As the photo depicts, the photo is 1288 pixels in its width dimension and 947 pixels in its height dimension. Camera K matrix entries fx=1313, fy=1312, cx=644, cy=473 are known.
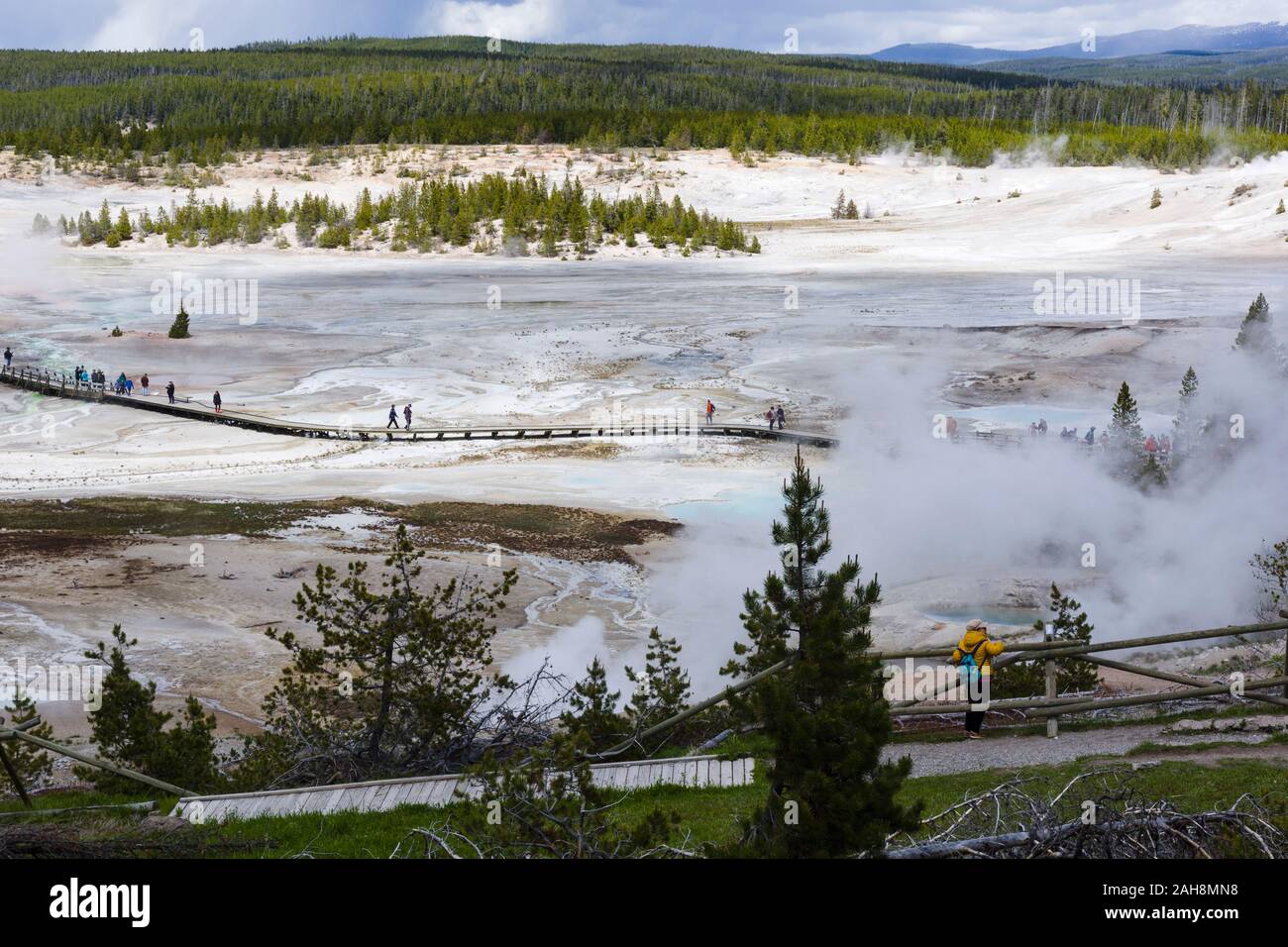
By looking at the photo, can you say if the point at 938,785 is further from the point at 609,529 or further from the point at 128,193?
the point at 128,193

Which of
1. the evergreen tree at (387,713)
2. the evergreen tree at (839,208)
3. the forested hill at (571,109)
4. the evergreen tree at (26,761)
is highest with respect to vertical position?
the forested hill at (571,109)

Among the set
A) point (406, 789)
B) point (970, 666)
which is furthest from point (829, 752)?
point (406, 789)

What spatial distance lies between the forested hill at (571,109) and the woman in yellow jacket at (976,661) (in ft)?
267

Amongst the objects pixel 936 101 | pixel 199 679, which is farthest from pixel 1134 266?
pixel 936 101

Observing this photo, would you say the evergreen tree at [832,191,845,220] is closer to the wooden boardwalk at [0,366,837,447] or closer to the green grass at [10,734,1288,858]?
the wooden boardwalk at [0,366,837,447]

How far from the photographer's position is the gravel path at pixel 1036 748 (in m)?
8.24

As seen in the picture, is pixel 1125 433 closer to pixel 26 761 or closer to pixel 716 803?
pixel 716 803

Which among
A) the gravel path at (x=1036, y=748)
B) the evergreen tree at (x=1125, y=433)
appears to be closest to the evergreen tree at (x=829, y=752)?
the gravel path at (x=1036, y=748)

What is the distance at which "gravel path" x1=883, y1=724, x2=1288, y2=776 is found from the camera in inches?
324

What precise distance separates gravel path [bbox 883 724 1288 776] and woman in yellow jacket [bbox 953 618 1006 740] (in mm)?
190

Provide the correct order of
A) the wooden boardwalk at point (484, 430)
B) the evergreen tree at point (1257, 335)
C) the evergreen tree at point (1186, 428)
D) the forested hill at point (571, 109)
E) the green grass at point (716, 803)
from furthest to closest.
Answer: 1. the forested hill at point (571, 109)
2. the wooden boardwalk at point (484, 430)
3. the evergreen tree at point (1257, 335)
4. the evergreen tree at point (1186, 428)
5. the green grass at point (716, 803)

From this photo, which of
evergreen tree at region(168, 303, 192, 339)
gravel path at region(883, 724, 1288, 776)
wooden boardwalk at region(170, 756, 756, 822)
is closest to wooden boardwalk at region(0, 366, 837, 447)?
evergreen tree at region(168, 303, 192, 339)

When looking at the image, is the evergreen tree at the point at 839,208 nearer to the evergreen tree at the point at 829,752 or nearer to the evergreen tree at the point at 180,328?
the evergreen tree at the point at 180,328
